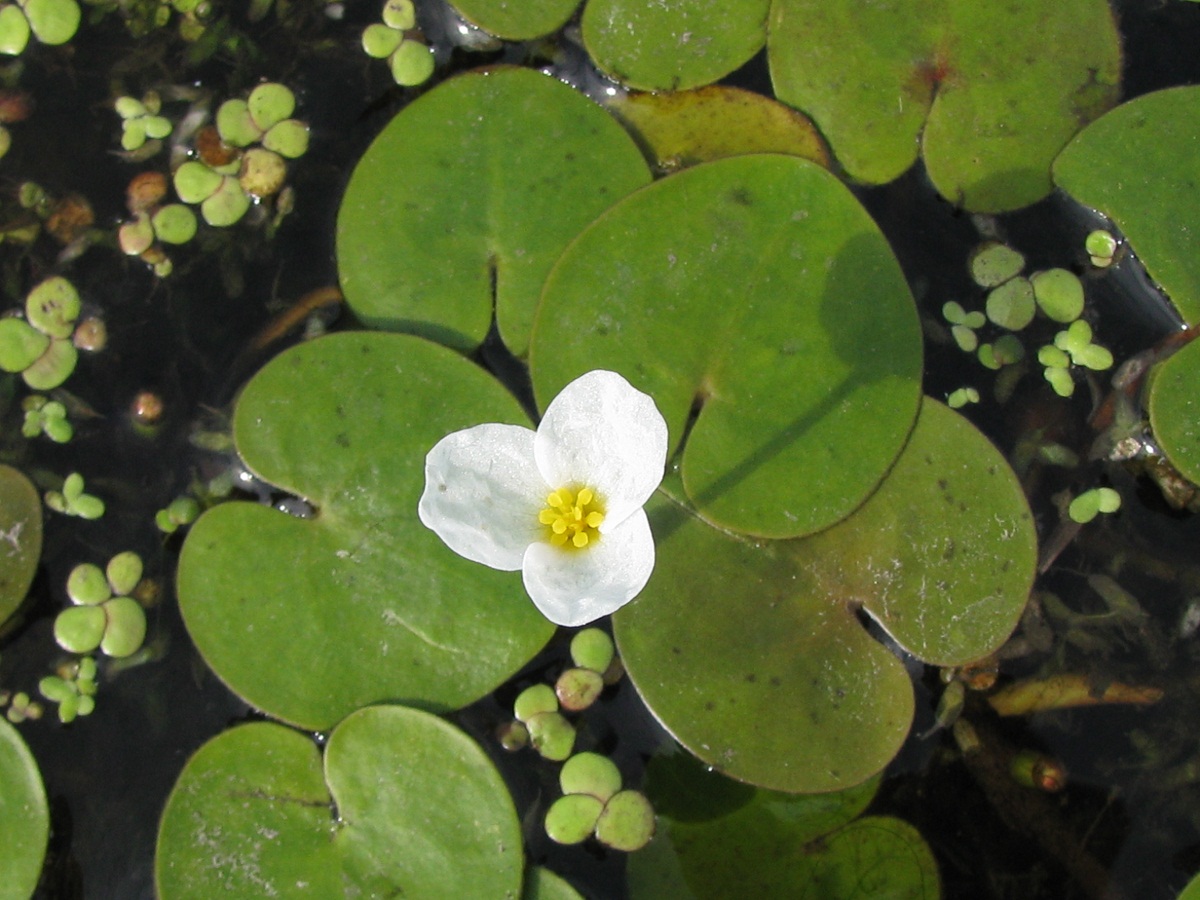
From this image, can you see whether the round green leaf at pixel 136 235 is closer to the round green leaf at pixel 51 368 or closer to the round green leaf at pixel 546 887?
the round green leaf at pixel 51 368

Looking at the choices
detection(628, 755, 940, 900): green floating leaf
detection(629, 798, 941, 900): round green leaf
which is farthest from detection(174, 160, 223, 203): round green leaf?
detection(629, 798, 941, 900): round green leaf

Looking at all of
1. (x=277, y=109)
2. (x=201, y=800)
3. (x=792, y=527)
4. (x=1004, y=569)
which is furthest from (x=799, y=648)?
(x=277, y=109)

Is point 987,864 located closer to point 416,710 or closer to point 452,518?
point 416,710

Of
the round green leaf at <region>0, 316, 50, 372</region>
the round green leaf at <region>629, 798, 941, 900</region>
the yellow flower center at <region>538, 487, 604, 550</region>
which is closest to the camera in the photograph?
the yellow flower center at <region>538, 487, 604, 550</region>

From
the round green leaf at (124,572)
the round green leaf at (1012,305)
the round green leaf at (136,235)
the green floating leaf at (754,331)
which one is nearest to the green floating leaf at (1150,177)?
the round green leaf at (1012,305)

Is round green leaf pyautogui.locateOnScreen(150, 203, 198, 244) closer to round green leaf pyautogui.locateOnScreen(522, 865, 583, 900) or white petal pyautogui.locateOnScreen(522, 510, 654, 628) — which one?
white petal pyautogui.locateOnScreen(522, 510, 654, 628)
